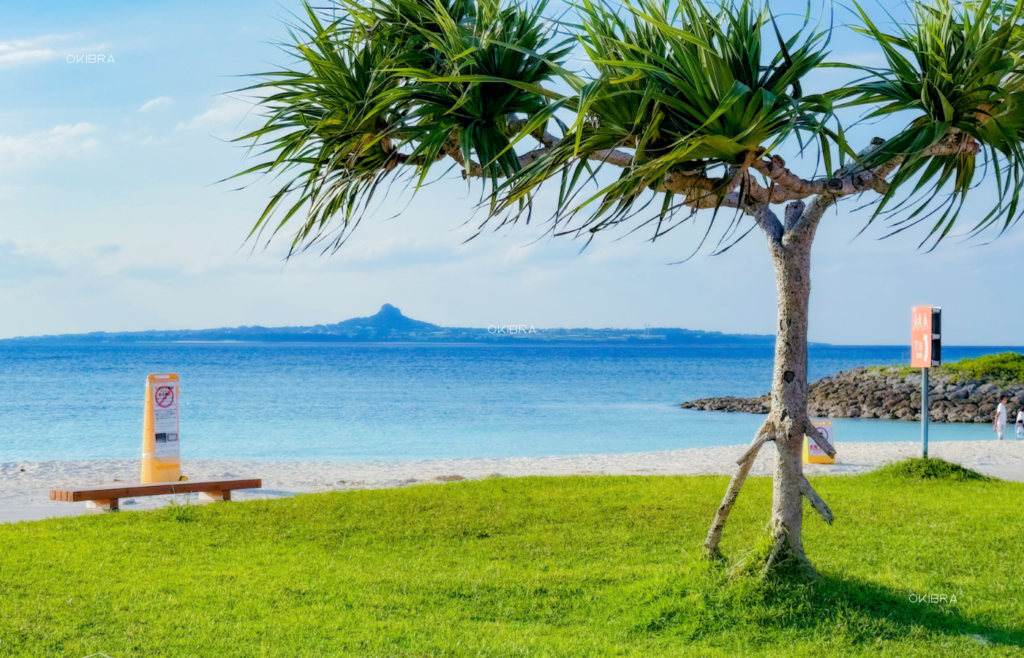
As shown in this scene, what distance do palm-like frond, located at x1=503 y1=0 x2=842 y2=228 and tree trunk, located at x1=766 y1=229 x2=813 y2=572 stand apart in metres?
1.20

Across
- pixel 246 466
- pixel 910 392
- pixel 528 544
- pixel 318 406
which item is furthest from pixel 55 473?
pixel 910 392

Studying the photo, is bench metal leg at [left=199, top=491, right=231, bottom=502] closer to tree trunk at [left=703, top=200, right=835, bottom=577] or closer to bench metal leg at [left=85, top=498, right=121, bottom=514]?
bench metal leg at [left=85, top=498, right=121, bottom=514]

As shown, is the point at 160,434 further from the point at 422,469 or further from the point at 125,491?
the point at 422,469

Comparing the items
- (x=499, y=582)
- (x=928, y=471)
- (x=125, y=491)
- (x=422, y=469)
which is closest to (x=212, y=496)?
(x=125, y=491)

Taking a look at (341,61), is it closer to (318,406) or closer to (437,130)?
(437,130)

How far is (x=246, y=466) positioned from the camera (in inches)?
682

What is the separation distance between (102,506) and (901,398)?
109 feet

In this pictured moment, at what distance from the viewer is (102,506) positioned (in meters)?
9.52

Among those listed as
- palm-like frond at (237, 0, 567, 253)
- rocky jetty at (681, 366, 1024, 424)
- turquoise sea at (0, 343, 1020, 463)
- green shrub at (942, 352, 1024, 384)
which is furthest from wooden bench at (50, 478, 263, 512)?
green shrub at (942, 352, 1024, 384)

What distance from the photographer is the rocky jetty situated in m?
32.9

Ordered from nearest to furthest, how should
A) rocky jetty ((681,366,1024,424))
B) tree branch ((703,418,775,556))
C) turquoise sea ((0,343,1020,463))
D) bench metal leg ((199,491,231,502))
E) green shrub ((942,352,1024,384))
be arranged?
tree branch ((703,418,775,556)) < bench metal leg ((199,491,231,502)) < turquoise sea ((0,343,1020,463)) < rocky jetty ((681,366,1024,424)) < green shrub ((942,352,1024,384))

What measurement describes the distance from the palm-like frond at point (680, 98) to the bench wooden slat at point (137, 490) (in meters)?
6.29

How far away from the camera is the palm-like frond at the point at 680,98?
14.3ft

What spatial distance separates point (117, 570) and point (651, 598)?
4138 mm
